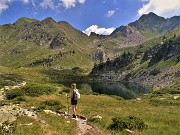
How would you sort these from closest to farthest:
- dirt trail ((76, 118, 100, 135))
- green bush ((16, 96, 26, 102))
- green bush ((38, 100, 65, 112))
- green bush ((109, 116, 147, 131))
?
dirt trail ((76, 118, 100, 135)), green bush ((109, 116, 147, 131)), green bush ((38, 100, 65, 112)), green bush ((16, 96, 26, 102))

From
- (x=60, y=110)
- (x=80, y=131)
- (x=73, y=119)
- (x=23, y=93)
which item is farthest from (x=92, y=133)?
(x=23, y=93)

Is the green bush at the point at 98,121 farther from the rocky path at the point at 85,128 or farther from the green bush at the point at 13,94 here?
the green bush at the point at 13,94

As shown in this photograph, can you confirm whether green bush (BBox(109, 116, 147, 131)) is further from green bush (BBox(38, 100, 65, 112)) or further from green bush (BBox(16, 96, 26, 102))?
green bush (BBox(16, 96, 26, 102))

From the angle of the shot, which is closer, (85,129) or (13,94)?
(85,129)

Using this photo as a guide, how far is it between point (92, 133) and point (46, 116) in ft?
25.0

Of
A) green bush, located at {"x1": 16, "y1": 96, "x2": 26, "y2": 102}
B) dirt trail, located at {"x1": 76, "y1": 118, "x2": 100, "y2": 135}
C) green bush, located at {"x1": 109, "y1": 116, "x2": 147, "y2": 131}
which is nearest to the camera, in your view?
dirt trail, located at {"x1": 76, "y1": 118, "x2": 100, "y2": 135}

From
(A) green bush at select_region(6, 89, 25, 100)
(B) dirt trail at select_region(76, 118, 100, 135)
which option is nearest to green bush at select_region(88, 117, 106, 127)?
(B) dirt trail at select_region(76, 118, 100, 135)

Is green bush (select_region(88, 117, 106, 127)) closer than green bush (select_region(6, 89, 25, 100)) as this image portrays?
Yes

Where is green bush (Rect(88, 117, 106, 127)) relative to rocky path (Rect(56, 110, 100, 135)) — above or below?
above

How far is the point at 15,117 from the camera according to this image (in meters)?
29.5

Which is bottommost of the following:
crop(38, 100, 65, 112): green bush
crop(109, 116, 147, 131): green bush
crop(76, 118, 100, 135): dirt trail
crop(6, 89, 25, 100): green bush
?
crop(76, 118, 100, 135): dirt trail

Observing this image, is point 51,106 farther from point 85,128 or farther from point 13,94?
point 13,94

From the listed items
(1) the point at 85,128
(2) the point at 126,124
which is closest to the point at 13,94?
(1) the point at 85,128

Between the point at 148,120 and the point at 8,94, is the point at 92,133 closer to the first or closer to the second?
the point at 148,120
